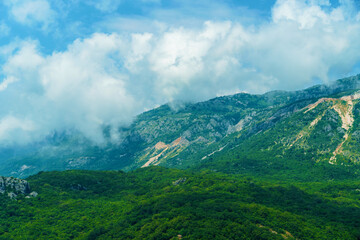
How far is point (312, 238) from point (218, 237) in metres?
71.8

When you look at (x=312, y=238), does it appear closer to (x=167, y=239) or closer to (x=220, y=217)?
(x=220, y=217)

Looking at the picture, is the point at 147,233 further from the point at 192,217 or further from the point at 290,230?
the point at 290,230

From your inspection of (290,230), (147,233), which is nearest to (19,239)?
(147,233)

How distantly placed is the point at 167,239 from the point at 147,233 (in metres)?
19.6

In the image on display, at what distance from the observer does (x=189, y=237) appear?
169m

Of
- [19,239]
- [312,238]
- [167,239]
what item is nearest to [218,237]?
[167,239]

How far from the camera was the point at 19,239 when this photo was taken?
7766 inches

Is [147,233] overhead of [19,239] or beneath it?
beneath

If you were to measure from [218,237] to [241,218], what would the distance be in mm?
39481

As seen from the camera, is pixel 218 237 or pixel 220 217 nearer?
pixel 218 237

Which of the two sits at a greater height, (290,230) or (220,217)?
(220,217)

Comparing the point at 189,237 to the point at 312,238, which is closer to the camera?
the point at 189,237

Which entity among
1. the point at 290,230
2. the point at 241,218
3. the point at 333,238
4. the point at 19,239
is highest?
the point at 19,239

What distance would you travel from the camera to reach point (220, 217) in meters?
199
